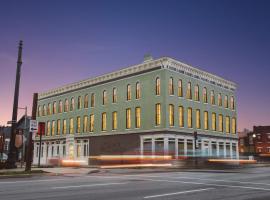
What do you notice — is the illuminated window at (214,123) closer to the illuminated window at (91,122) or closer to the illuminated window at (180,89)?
the illuminated window at (180,89)

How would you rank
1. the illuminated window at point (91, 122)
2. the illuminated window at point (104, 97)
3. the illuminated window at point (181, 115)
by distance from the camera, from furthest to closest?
the illuminated window at point (91, 122) < the illuminated window at point (104, 97) < the illuminated window at point (181, 115)

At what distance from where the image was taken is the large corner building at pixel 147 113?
37.9m

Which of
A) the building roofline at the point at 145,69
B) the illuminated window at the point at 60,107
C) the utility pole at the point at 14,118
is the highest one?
the building roofline at the point at 145,69

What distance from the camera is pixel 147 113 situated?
38781 millimetres

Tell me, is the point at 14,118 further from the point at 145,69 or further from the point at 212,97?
the point at 212,97

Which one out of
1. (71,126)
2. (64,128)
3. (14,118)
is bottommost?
(14,118)

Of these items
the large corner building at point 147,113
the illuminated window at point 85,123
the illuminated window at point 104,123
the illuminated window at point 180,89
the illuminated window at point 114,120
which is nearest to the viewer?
the large corner building at point 147,113

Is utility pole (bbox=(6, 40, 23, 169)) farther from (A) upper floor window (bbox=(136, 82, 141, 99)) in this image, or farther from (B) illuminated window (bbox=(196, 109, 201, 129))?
(B) illuminated window (bbox=(196, 109, 201, 129))

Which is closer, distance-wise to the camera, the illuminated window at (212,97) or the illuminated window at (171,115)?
the illuminated window at (171,115)

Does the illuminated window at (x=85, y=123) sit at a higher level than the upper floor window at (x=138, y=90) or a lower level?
lower

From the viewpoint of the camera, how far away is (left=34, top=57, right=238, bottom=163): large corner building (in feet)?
124

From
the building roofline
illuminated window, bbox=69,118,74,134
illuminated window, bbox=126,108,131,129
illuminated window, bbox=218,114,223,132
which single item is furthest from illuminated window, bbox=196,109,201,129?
illuminated window, bbox=69,118,74,134

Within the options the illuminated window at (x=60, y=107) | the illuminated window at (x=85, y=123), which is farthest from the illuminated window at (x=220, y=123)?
the illuminated window at (x=60, y=107)

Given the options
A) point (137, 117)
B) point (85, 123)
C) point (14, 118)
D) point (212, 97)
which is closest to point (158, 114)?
point (137, 117)
